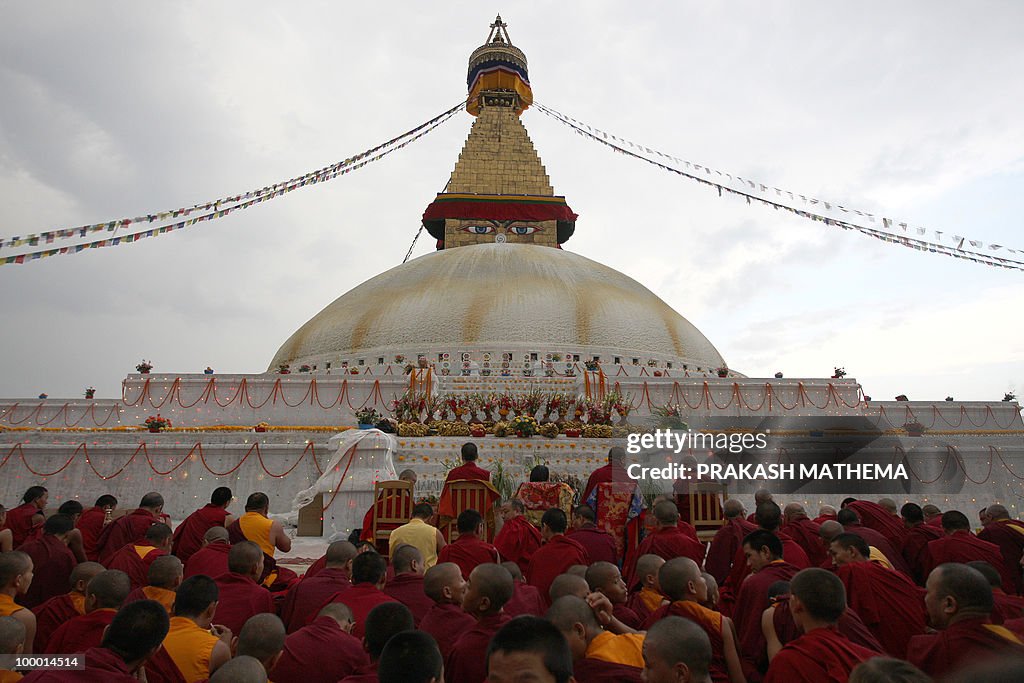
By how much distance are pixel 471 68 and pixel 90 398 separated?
27.8 meters

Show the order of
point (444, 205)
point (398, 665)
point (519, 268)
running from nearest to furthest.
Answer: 1. point (398, 665)
2. point (519, 268)
3. point (444, 205)

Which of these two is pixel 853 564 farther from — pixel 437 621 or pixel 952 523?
pixel 437 621

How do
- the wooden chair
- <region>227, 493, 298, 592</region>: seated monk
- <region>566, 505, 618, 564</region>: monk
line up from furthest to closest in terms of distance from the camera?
the wooden chair, <region>566, 505, 618, 564</region>: monk, <region>227, 493, 298, 592</region>: seated monk

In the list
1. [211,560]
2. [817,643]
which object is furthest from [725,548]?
[211,560]

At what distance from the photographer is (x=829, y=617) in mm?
2775

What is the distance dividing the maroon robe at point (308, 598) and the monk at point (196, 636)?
72 centimetres

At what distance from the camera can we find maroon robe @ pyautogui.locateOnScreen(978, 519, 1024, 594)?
550 centimetres

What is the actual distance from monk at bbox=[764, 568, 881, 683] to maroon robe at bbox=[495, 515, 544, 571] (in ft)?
10.8

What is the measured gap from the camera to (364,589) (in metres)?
3.91

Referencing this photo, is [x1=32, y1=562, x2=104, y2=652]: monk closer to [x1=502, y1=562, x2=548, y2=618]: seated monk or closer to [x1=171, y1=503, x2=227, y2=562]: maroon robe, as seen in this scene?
[x1=171, y1=503, x2=227, y2=562]: maroon robe

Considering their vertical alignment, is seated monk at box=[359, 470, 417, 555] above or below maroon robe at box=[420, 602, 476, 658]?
above

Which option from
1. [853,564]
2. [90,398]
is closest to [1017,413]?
[853,564]

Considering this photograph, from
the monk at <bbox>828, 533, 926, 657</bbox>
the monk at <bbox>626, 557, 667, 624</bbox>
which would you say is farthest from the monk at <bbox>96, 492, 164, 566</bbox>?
the monk at <bbox>828, 533, 926, 657</bbox>

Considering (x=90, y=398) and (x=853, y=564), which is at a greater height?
(x=90, y=398)
